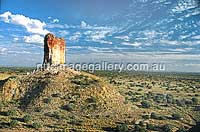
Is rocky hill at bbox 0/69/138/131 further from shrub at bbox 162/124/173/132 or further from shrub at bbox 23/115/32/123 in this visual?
shrub at bbox 162/124/173/132

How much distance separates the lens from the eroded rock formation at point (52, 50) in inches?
1088

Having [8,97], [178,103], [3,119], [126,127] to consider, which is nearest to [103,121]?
[126,127]

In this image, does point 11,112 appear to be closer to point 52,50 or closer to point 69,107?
point 69,107

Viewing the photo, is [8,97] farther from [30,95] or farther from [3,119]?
[3,119]

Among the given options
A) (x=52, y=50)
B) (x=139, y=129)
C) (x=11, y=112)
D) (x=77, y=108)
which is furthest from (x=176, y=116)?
(x=11, y=112)

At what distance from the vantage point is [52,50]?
1092 inches

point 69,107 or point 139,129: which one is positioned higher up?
point 69,107

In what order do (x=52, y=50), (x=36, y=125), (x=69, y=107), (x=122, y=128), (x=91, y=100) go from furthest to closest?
(x=52, y=50) → (x=91, y=100) → (x=69, y=107) → (x=36, y=125) → (x=122, y=128)

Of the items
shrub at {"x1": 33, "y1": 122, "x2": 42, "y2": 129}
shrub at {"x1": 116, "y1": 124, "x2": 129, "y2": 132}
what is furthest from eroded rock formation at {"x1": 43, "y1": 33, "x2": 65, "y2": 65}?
shrub at {"x1": 116, "y1": 124, "x2": 129, "y2": 132}

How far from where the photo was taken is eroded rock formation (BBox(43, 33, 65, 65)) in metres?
27.6

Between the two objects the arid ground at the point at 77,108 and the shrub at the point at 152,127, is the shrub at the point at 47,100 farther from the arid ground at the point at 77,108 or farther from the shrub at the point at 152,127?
the shrub at the point at 152,127

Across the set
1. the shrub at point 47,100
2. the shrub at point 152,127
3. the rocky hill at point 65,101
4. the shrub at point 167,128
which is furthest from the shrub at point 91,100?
the shrub at point 167,128

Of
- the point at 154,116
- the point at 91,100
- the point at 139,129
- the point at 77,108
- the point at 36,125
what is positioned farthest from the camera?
the point at 91,100

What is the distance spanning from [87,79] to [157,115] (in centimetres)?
664
